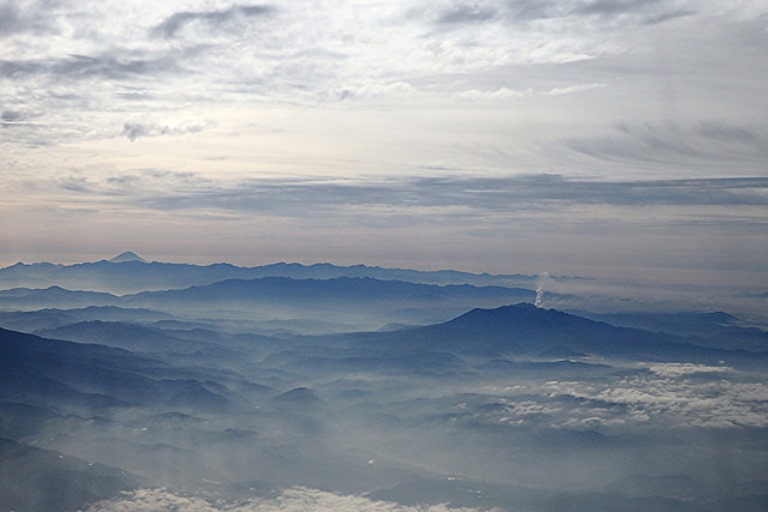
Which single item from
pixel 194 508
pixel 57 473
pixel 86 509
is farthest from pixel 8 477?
pixel 194 508

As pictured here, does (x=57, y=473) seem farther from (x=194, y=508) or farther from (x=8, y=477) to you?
(x=194, y=508)

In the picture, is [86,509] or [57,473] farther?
[57,473]

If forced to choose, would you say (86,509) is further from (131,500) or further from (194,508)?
(194,508)

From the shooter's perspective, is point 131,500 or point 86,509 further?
point 131,500

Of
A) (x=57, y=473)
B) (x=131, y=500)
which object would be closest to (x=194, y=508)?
(x=131, y=500)

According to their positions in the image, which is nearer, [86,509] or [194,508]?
[86,509]

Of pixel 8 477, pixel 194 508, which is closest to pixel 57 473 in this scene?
pixel 8 477

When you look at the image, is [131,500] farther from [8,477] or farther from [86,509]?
[8,477]
